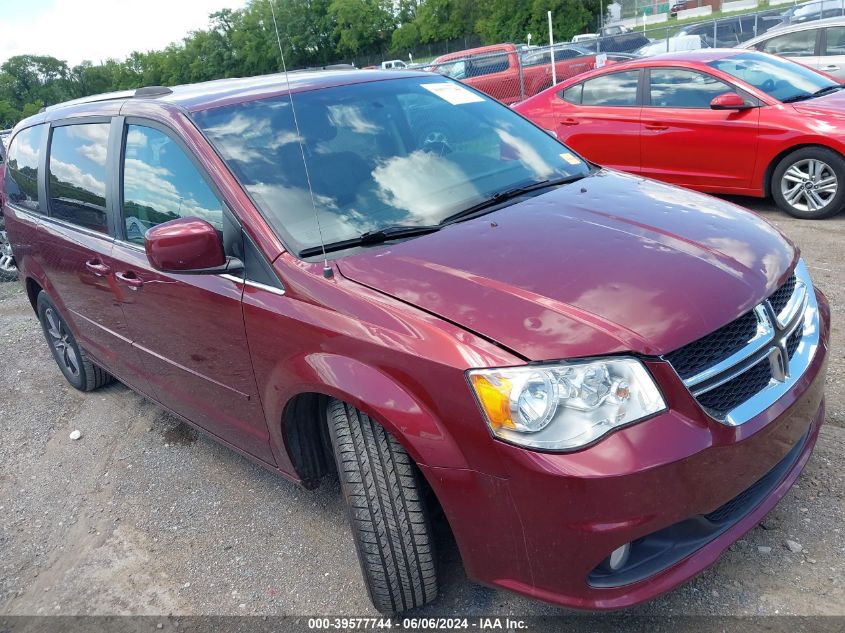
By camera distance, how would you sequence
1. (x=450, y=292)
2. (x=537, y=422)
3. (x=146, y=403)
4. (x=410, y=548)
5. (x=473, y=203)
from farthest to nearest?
1. (x=146, y=403)
2. (x=473, y=203)
3. (x=410, y=548)
4. (x=450, y=292)
5. (x=537, y=422)

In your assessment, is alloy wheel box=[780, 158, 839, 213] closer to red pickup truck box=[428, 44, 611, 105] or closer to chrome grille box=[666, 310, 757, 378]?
chrome grille box=[666, 310, 757, 378]

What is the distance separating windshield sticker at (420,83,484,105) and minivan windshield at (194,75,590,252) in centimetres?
2

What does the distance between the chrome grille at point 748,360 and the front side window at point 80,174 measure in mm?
2829

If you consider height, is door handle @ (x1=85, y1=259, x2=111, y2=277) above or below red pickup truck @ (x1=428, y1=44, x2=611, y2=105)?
above

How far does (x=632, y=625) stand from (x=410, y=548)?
76 cm

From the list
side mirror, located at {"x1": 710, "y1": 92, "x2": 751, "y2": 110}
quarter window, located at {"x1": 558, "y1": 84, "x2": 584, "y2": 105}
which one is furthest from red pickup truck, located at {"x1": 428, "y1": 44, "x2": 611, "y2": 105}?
side mirror, located at {"x1": 710, "y1": 92, "x2": 751, "y2": 110}

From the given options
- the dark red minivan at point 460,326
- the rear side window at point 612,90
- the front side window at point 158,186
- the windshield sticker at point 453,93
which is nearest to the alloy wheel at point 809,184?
the rear side window at point 612,90

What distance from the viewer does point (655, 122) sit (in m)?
7.11

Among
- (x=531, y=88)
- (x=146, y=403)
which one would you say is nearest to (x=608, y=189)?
(x=146, y=403)

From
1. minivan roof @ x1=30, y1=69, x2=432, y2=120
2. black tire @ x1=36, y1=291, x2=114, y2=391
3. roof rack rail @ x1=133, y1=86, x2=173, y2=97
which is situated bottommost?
black tire @ x1=36, y1=291, x2=114, y2=391

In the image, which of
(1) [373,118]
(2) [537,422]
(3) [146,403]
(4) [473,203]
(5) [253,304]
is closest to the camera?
(2) [537,422]

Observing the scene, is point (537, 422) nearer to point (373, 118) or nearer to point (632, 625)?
point (632, 625)

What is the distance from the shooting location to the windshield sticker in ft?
11.7

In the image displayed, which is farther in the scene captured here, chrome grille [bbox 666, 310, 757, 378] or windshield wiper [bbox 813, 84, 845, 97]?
windshield wiper [bbox 813, 84, 845, 97]
